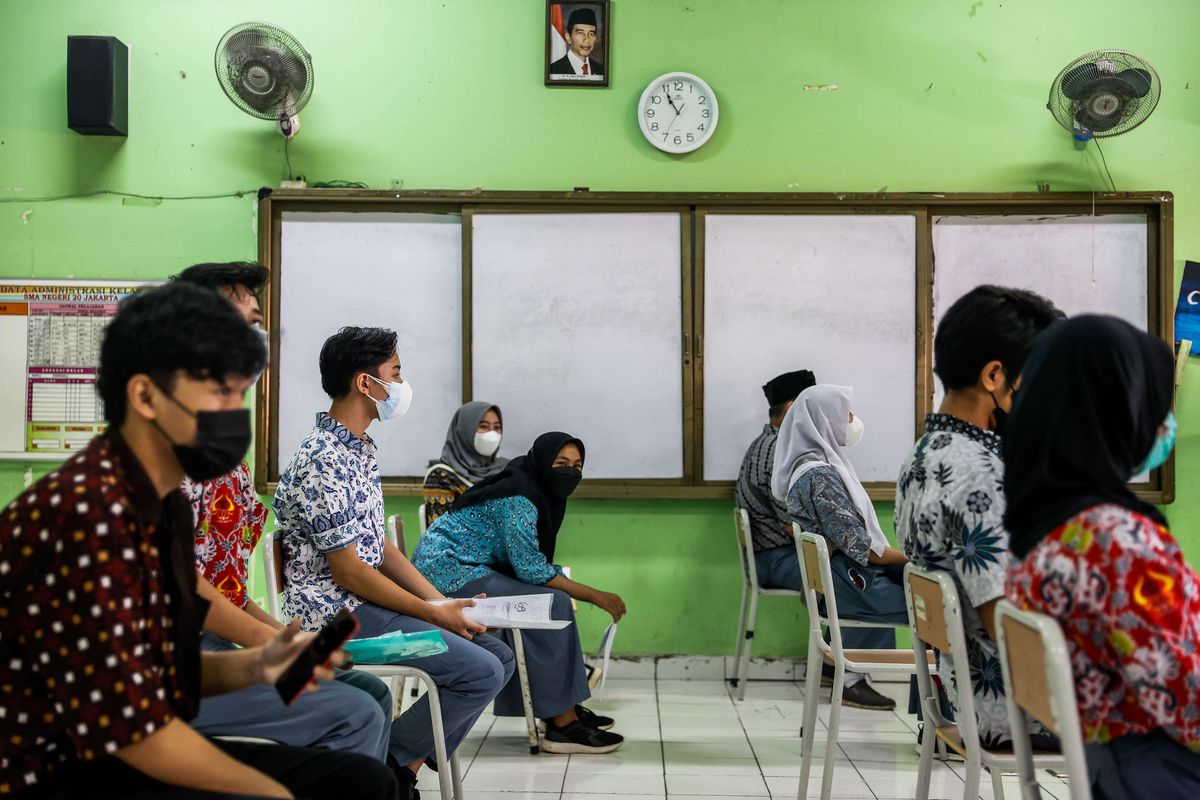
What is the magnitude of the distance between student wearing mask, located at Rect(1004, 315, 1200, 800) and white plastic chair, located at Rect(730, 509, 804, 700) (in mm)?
2681

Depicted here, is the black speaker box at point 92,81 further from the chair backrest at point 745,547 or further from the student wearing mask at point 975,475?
the student wearing mask at point 975,475

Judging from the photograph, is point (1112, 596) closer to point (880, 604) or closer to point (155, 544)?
point (155, 544)

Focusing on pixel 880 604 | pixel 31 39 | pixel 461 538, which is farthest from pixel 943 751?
pixel 31 39

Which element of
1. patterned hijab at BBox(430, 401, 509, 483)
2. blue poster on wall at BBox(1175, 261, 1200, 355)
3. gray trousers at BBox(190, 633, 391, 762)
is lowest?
gray trousers at BBox(190, 633, 391, 762)

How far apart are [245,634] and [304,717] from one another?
21 cm

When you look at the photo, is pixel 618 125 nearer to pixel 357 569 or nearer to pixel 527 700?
pixel 527 700

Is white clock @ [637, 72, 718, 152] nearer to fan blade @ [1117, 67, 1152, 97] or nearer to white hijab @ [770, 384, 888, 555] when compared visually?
white hijab @ [770, 384, 888, 555]

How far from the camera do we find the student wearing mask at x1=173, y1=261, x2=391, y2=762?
1.70 metres

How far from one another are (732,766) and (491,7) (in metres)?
3.22

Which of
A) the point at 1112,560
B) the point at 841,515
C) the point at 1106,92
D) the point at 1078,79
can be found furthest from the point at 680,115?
the point at 1112,560

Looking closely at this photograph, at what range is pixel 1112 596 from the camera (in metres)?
1.29

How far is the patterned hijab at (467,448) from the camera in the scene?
4.12m

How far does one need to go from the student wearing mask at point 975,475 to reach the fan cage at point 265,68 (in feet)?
10.3

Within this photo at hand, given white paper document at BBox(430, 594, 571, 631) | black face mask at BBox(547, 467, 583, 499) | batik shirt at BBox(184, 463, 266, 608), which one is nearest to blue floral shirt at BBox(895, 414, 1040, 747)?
white paper document at BBox(430, 594, 571, 631)
